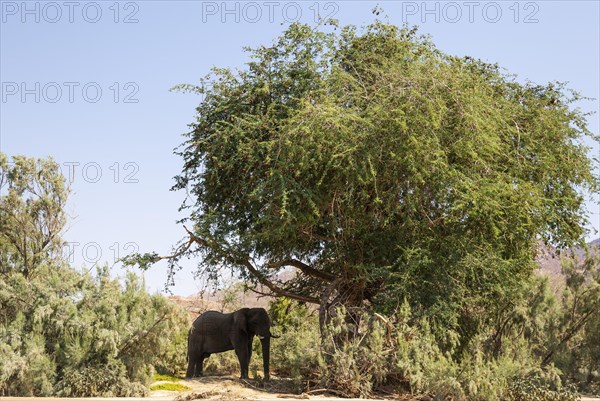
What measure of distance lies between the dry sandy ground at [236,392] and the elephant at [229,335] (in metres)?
1.86

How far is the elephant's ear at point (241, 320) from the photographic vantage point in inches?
1066

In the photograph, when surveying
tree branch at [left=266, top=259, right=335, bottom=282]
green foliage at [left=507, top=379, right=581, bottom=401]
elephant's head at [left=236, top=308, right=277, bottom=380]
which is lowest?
green foliage at [left=507, top=379, right=581, bottom=401]

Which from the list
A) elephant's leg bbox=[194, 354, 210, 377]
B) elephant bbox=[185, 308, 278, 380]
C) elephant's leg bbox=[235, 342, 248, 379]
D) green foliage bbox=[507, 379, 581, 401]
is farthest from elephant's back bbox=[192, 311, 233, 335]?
green foliage bbox=[507, 379, 581, 401]

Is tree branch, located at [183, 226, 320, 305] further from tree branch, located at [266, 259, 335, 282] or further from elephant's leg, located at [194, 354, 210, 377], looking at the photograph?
elephant's leg, located at [194, 354, 210, 377]

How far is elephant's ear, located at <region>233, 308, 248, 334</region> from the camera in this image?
27.1 meters

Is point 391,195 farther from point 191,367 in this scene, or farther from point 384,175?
point 191,367

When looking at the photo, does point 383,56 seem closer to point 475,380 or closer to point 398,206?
point 398,206

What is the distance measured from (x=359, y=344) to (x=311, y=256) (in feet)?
18.1

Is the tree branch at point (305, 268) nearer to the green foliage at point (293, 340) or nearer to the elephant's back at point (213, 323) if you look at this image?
the green foliage at point (293, 340)

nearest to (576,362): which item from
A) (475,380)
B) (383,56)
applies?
(475,380)

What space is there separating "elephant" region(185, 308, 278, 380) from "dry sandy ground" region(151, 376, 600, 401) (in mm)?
1855

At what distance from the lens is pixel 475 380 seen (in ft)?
69.7

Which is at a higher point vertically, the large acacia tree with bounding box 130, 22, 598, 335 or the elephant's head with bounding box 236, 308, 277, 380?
the large acacia tree with bounding box 130, 22, 598, 335

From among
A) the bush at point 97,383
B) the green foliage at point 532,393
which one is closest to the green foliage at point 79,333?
the bush at point 97,383
